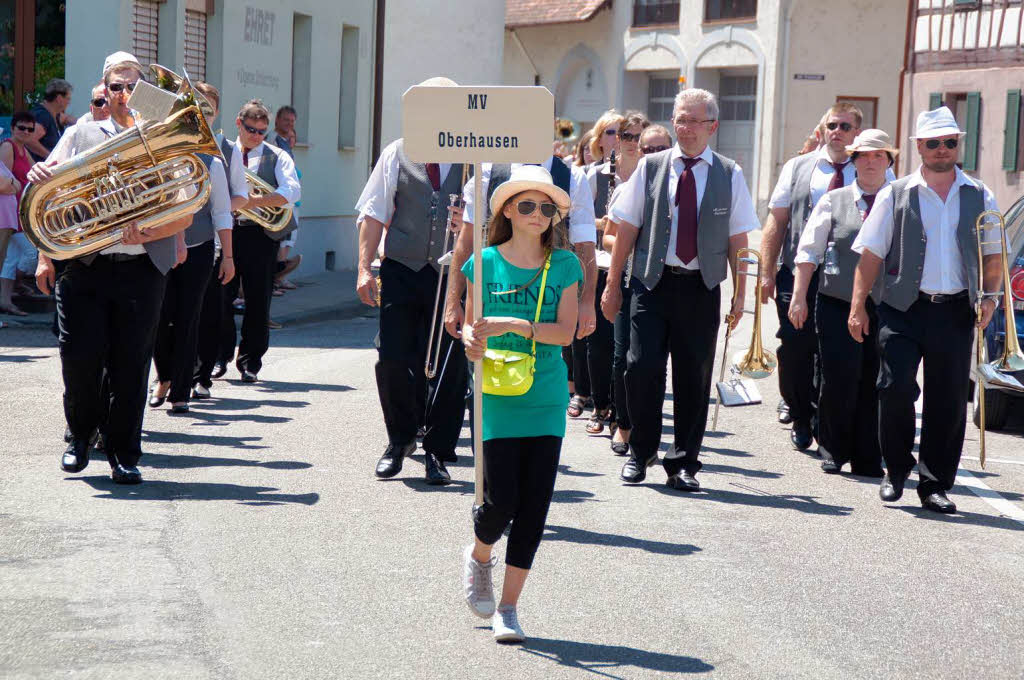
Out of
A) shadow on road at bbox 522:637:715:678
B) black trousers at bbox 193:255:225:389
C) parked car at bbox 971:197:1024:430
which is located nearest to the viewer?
shadow on road at bbox 522:637:715:678

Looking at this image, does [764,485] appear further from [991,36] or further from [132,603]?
[991,36]

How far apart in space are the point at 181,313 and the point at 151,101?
2.51 m

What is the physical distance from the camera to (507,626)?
561cm

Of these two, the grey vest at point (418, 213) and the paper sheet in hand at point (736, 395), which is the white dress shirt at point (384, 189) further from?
the paper sheet in hand at point (736, 395)

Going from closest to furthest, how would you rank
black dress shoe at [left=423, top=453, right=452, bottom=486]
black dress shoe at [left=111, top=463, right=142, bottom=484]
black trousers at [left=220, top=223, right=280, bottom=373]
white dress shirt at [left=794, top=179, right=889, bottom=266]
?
1. black dress shoe at [left=111, top=463, right=142, bottom=484]
2. black dress shoe at [left=423, top=453, right=452, bottom=486]
3. white dress shirt at [left=794, top=179, right=889, bottom=266]
4. black trousers at [left=220, top=223, right=280, bottom=373]

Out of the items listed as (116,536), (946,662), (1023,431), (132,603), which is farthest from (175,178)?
(1023,431)

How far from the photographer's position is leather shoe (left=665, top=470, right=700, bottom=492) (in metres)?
8.57

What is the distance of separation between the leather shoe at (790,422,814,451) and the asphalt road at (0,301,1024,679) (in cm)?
29

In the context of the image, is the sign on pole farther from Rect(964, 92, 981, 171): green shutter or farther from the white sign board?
Rect(964, 92, 981, 171): green shutter

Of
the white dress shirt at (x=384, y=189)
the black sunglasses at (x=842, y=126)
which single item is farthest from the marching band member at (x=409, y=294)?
the black sunglasses at (x=842, y=126)

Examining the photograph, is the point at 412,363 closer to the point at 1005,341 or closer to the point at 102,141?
the point at 102,141

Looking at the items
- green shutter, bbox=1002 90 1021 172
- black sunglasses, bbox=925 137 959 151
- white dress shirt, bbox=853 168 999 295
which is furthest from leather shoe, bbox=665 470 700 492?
green shutter, bbox=1002 90 1021 172

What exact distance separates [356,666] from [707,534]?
2.63m

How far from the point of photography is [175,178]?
8.29m
